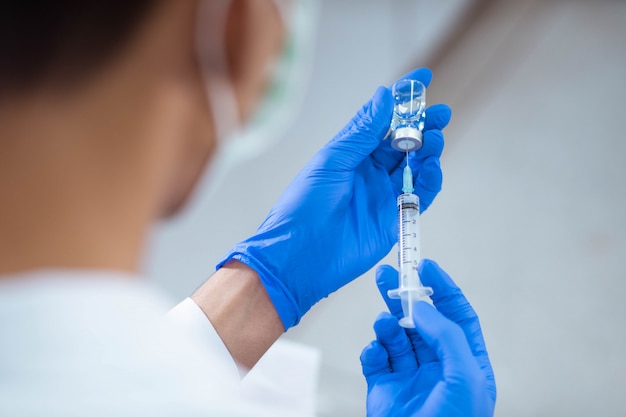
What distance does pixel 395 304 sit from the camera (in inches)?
52.7

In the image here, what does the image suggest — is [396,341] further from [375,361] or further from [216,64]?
[216,64]

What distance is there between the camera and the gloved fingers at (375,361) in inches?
50.5

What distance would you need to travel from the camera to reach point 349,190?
1.41 m

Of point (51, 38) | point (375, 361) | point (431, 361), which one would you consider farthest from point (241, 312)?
point (51, 38)

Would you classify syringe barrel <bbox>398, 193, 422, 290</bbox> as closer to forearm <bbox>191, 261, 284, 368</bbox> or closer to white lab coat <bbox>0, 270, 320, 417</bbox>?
forearm <bbox>191, 261, 284, 368</bbox>

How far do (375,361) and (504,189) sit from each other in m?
1.49

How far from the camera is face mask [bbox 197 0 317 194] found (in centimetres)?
60

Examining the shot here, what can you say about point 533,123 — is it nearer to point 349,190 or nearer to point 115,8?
point 349,190

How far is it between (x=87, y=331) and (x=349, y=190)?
3.12 feet

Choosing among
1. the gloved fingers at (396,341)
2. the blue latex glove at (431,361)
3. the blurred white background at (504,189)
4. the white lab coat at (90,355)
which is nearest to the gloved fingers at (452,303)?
the blue latex glove at (431,361)

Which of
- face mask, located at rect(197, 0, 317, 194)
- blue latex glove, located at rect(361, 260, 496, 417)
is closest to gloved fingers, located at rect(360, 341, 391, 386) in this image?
blue latex glove, located at rect(361, 260, 496, 417)

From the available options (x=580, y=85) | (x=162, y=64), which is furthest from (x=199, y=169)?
(x=580, y=85)

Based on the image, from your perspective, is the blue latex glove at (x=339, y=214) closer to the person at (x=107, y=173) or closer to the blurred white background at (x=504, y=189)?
the person at (x=107, y=173)

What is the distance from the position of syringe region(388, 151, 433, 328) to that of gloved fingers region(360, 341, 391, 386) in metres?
0.11
